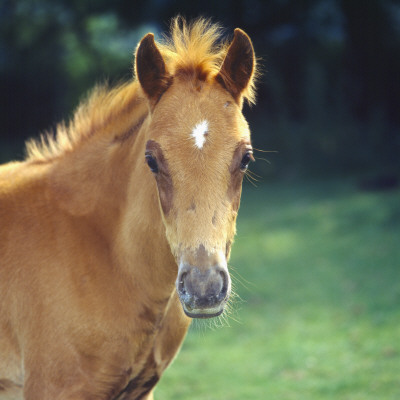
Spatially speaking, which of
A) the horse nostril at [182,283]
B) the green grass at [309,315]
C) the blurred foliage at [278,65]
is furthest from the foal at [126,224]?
the blurred foliage at [278,65]

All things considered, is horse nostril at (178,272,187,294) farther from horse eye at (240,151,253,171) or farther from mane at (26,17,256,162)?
mane at (26,17,256,162)

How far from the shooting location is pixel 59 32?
1511 cm

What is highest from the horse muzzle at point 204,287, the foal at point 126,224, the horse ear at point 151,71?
the horse ear at point 151,71

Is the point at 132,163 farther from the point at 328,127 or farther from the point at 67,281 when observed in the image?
the point at 328,127

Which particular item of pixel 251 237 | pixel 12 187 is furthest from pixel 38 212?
pixel 251 237

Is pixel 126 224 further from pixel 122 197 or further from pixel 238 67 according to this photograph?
pixel 238 67

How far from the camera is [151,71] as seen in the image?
277 cm

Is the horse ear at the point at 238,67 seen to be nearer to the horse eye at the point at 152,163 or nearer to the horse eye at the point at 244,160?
the horse eye at the point at 244,160

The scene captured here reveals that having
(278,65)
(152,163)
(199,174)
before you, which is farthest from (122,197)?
(278,65)

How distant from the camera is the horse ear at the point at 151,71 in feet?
8.89

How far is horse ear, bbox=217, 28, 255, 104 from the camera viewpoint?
2742 mm

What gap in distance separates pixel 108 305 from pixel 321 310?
190 inches

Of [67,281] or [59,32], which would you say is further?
[59,32]

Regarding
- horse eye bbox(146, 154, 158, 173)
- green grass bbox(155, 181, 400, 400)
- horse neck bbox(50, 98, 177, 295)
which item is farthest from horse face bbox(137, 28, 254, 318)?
green grass bbox(155, 181, 400, 400)
